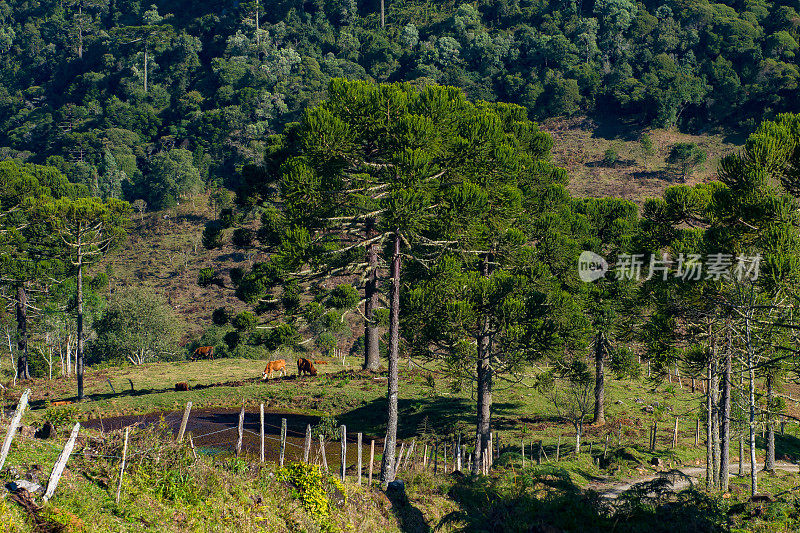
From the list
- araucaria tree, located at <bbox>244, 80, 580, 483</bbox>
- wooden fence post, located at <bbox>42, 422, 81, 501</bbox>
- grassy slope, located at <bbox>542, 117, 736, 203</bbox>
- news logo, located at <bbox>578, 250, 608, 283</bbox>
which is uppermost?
grassy slope, located at <bbox>542, 117, 736, 203</bbox>

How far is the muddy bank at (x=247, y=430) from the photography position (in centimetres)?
2587

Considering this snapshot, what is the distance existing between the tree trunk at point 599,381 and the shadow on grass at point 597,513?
47.9 feet

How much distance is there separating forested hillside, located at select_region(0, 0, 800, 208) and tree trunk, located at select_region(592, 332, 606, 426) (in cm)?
9326

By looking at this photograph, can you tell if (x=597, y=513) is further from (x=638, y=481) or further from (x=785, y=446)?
(x=785, y=446)

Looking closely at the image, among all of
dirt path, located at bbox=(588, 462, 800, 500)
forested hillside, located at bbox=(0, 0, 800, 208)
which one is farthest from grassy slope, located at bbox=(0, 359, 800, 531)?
forested hillside, located at bbox=(0, 0, 800, 208)

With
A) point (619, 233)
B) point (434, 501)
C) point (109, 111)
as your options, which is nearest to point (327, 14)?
point (109, 111)

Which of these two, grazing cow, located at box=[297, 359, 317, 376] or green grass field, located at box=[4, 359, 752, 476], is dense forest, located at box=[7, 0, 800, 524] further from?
grazing cow, located at box=[297, 359, 317, 376]

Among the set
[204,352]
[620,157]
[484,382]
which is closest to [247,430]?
[484,382]

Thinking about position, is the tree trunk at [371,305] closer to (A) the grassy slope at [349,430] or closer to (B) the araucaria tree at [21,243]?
(A) the grassy slope at [349,430]

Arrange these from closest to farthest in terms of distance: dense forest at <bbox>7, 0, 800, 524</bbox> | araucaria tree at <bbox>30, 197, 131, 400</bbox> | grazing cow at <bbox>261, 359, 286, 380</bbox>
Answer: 1. dense forest at <bbox>7, 0, 800, 524</bbox>
2. araucaria tree at <bbox>30, 197, 131, 400</bbox>
3. grazing cow at <bbox>261, 359, 286, 380</bbox>

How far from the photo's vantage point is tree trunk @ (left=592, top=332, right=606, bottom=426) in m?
34.0

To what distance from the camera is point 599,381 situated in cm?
3422

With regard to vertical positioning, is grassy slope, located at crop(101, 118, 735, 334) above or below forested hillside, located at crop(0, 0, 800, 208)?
below

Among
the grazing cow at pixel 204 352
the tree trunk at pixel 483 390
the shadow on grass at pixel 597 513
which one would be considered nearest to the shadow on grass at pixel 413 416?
the tree trunk at pixel 483 390
